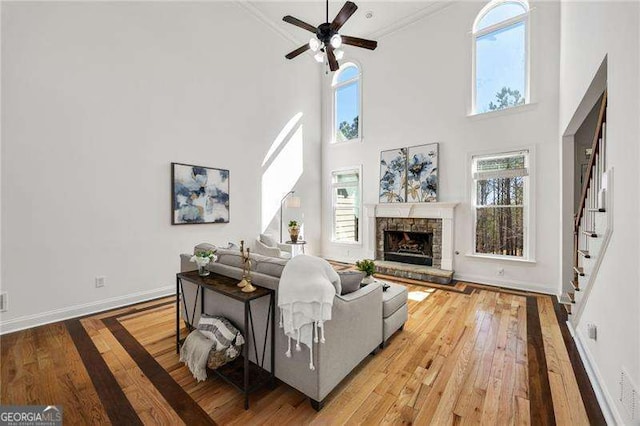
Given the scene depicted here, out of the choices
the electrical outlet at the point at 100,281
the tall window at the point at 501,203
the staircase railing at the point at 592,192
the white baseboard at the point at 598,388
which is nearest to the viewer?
the white baseboard at the point at 598,388

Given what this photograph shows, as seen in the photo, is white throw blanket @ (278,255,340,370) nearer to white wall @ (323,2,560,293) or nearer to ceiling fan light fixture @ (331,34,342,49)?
ceiling fan light fixture @ (331,34,342,49)

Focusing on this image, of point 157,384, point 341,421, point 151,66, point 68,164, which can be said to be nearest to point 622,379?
point 341,421

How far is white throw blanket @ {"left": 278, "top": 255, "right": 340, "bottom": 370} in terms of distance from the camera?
1665mm

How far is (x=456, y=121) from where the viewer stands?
507 centimetres

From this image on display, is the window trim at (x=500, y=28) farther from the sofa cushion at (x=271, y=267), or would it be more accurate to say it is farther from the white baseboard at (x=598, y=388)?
the sofa cushion at (x=271, y=267)

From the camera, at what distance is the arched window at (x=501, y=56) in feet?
14.9

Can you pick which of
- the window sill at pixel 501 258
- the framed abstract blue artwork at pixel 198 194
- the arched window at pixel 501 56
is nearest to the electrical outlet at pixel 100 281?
the framed abstract blue artwork at pixel 198 194

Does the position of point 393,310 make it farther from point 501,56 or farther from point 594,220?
point 501,56

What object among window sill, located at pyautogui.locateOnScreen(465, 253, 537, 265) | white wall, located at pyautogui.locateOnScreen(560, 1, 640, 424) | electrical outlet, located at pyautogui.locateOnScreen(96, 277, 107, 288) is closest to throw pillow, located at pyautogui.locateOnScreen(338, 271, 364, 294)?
white wall, located at pyautogui.locateOnScreen(560, 1, 640, 424)

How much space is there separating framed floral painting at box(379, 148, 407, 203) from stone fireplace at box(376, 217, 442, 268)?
473 millimetres

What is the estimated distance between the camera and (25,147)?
9.73 feet

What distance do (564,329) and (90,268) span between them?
18.4 ft

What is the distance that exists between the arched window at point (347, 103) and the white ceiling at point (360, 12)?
3.11 feet

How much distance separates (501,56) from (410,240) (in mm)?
3700
